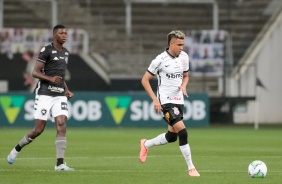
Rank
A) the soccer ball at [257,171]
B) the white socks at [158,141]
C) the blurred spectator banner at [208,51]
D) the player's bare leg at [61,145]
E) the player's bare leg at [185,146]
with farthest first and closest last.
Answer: the blurred spectator banner at [208,51], the white socks at [158,141], the player's bare leg at [61,145], the player's bare leg at [185,146], the soccer ball at [257,171]

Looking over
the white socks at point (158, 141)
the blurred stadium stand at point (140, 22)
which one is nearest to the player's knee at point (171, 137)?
the white socks at point (158, 141)

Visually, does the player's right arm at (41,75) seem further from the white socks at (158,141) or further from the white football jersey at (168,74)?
the white socks at (158,141)

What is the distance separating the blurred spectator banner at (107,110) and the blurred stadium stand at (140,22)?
3.90 m

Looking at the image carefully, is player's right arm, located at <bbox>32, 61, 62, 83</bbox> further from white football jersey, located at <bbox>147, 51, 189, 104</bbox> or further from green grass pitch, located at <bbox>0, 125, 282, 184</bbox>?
white football jersey, located at <bbox>147, 51, 189, 104</bbox>

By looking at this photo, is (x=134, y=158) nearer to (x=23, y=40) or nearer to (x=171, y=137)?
(x=171, y=137)

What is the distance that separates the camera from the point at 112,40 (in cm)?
3853

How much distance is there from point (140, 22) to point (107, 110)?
8.44 m

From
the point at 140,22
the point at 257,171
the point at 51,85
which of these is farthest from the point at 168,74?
the point at 140,22

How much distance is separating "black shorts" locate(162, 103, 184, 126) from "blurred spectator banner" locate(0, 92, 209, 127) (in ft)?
54.9

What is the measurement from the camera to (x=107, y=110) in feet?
105

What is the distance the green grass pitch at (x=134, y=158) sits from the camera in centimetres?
1384

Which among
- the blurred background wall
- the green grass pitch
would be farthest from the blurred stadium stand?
the green grass pitch

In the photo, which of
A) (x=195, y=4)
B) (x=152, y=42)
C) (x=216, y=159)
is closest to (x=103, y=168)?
(x=216, y=159)

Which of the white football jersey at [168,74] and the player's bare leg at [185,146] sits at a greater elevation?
the white football jersey at [168,74]
